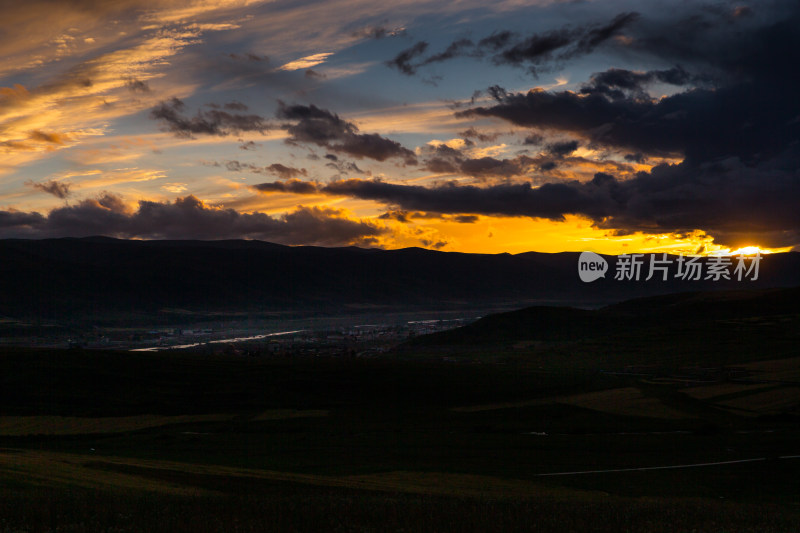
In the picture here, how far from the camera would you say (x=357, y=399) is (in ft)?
486

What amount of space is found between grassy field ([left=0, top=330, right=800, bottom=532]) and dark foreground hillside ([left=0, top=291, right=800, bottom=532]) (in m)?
0.29

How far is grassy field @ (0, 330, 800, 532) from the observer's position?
2772 cm

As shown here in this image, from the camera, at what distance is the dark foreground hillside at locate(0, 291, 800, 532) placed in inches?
1095

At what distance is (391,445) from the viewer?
8581 centimetres

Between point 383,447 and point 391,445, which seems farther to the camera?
point 391,445

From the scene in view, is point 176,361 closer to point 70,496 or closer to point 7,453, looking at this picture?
point 7,453

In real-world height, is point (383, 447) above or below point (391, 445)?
above

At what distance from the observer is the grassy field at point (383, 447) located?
2772cm

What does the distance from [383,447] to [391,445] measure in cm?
229

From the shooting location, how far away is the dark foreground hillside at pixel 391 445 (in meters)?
27.8

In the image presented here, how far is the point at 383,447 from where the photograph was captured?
8375 cm

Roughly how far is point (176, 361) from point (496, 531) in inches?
6870

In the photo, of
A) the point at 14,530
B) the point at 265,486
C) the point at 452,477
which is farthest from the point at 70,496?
the point at 452,477

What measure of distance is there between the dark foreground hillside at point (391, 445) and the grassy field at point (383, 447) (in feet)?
0.96
